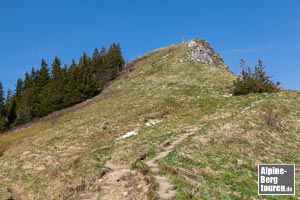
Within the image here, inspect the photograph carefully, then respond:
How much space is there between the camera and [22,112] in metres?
75.6

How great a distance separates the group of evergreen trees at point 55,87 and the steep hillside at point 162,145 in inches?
566

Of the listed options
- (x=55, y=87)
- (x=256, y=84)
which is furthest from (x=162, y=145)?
(x=55, y=87)

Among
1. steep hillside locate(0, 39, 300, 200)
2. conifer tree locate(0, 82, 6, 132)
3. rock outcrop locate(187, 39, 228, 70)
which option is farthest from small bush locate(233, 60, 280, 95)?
conifer tree locate(0, 82, 6, 132)

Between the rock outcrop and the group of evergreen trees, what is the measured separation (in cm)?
2057

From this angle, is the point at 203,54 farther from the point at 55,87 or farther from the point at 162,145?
the point at 162,145

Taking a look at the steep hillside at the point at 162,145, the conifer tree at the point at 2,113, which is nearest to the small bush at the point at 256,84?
the steep hillside at the point at 162,145

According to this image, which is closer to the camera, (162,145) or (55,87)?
(162,145)

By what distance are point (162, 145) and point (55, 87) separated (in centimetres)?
5746

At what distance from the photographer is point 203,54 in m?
82.6

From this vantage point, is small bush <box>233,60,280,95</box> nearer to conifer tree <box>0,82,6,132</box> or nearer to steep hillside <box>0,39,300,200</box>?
steep hillside <box>0,39,300,200</box>

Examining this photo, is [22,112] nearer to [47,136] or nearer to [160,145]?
[47,136]

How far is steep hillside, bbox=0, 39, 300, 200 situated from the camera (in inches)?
754

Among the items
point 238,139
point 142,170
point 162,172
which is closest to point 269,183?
point 162,172

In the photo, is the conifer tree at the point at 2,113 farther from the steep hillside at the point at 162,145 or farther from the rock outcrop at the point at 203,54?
the rock outcrop at the point at 203,54
